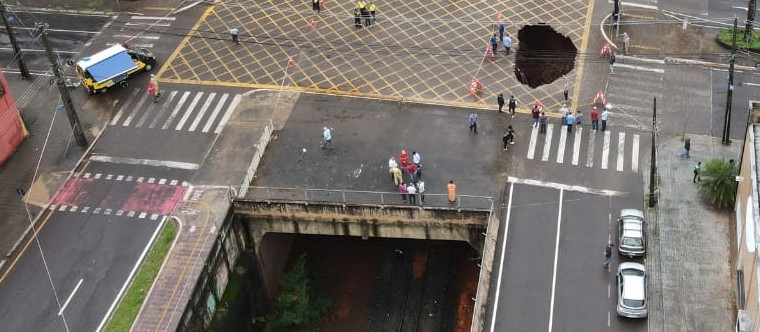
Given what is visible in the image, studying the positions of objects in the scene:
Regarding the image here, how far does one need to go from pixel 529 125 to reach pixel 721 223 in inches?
504

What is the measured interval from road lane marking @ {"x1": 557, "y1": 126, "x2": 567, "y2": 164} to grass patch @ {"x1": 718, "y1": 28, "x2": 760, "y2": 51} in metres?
15.5

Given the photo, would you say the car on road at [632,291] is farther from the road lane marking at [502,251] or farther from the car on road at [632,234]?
the road lane marking at [502,251]

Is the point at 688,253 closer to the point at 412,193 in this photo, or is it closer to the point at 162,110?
the point at 412,193

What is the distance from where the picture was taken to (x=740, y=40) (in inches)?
2356

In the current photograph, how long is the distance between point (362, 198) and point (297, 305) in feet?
26.8

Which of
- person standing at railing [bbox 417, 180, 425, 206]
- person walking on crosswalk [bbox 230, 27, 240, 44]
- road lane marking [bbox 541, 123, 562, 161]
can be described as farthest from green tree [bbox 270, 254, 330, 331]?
person walking on crosswalk [bbox 230, 27, 240, 44]

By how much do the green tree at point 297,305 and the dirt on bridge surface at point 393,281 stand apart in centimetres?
127

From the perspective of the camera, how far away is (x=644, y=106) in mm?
54625

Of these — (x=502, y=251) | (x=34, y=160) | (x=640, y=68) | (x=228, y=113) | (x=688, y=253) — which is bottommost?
(x=502, y=251)

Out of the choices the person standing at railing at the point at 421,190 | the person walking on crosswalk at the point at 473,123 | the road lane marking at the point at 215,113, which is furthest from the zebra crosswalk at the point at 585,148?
the road lane marking at the point at 215,113

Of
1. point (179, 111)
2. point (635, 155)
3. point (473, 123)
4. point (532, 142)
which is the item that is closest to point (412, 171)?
point (473, 123)

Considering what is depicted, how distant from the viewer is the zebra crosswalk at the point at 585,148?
5031 centimetres

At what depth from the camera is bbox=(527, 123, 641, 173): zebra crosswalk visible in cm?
5031

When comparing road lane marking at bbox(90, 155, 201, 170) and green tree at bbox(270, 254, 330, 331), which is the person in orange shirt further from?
road lane marking at bbox(90, 155, 201, 170)
